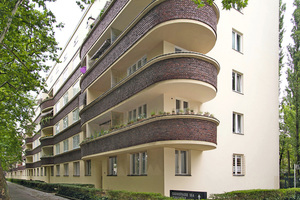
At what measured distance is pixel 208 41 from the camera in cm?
1510

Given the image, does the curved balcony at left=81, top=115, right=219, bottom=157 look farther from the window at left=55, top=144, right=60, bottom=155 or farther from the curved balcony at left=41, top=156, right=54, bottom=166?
the curved balcony at left=41, top=156, right=54, bottom=166

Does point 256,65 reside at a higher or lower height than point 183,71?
higher

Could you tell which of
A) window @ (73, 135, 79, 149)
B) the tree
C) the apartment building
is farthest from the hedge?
window @ (73, 135, 79, 149)

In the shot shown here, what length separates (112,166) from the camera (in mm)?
20781

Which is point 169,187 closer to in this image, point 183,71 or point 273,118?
point 183,71

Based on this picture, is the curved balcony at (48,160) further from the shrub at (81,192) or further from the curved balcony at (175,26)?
the curved balcony at (175,26)

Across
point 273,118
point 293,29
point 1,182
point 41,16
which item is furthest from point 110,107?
point 293,29

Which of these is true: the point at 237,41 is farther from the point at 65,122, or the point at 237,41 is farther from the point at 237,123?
the point at 65,122

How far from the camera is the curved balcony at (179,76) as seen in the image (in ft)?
43.6

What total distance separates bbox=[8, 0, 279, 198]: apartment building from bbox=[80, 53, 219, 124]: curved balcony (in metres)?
0.05

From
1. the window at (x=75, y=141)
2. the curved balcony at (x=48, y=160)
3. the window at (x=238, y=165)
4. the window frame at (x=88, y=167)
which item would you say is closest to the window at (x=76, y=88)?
the window at (x=75, y=141)

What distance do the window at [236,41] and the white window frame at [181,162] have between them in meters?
8.49

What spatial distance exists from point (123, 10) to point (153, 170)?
31.1ft

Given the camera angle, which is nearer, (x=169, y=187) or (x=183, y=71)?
(x=183, y=71)
